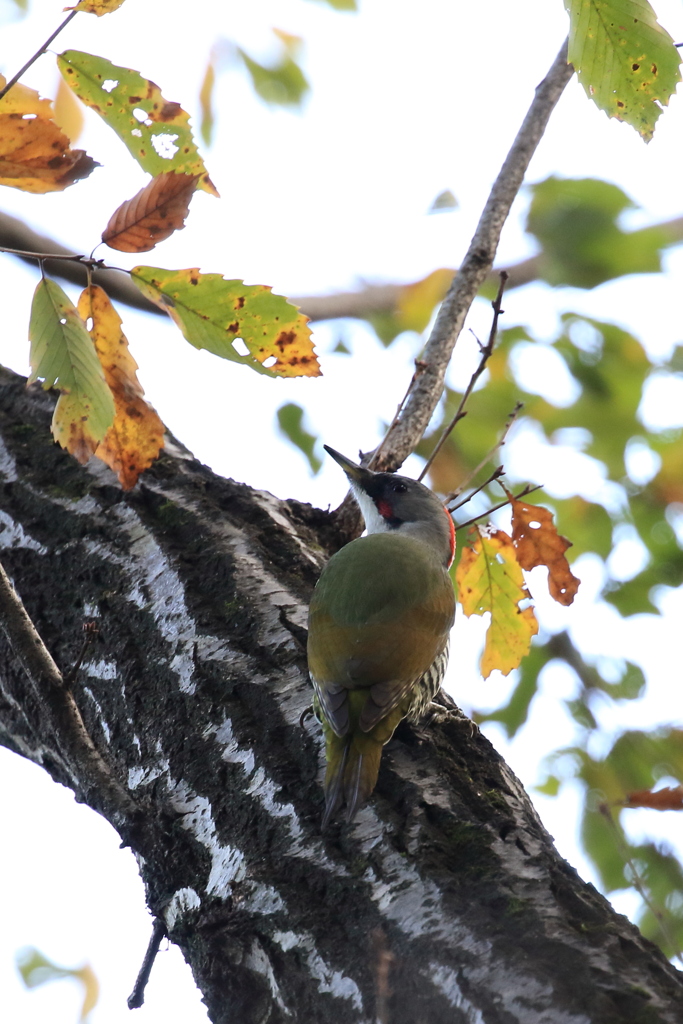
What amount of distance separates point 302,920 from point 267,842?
0.24 m

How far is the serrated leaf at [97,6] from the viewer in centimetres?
243

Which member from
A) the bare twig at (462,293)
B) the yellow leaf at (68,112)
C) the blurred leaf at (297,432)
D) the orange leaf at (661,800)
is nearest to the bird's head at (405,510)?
the bare twig at (462,293)

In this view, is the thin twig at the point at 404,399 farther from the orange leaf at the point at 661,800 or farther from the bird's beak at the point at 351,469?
the orange leaf at the point at 661,800

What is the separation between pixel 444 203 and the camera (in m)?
6.00

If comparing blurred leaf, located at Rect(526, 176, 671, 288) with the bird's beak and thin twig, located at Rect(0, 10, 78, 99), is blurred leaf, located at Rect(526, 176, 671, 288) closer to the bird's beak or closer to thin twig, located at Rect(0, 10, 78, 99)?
the bird's beak

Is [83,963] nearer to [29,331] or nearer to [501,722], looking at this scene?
[501,722]

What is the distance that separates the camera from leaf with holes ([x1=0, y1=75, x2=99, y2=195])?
8.16 ft

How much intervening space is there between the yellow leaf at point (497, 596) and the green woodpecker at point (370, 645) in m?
0.15

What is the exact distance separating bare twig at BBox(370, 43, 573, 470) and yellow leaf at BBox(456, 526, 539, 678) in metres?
0.51

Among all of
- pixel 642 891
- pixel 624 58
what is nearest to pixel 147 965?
pixel 642 891

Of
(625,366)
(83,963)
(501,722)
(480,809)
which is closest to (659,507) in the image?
(625,366)

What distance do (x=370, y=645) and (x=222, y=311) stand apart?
4.51 ft

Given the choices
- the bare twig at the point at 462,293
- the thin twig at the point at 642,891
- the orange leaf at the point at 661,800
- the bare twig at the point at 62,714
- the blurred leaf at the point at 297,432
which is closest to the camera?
the bare twig at the point at 62,714

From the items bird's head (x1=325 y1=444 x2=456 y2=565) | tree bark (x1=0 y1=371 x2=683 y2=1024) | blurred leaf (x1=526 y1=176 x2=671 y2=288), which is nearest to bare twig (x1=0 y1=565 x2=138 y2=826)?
tree bark (x1=0 y1=371 x2=683 y2=1024)
